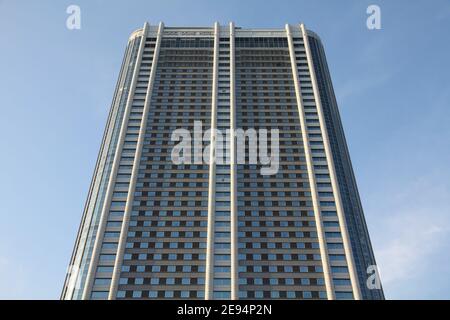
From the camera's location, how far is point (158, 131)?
111 m

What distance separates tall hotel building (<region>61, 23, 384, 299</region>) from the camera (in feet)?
278

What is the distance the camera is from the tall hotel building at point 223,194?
84750 mm

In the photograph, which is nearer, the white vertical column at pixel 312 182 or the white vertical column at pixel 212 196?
the white vertical column at pixel 312 182

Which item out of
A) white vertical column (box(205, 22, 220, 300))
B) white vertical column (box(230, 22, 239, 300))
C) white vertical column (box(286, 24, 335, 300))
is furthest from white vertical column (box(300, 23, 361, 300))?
white vertical column (box(205, 22, 220, 300))

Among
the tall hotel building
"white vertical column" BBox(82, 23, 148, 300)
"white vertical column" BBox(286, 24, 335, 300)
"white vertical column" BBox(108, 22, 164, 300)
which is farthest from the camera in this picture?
the tall hotel building

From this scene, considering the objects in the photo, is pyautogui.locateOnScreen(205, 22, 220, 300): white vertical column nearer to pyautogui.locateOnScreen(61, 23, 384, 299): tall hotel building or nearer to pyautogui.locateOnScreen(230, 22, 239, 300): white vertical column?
pyautogui.locateOnScreen(61, 23, 384, 299): tall hotel building

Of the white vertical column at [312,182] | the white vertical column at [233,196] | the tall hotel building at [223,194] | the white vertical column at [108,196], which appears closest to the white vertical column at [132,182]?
the tall hotel building at [223,194]

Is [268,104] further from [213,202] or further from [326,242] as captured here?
[326,242]

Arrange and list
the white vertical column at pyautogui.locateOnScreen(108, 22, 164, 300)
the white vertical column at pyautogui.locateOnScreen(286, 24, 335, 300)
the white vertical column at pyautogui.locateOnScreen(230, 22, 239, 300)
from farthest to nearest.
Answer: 1. the white vertical column at pyautogui.locateOnScreen(230, 22, 239, 300)
2. the white vertical column at pyautogui.locateOnScreen(286, 24, 335, 300)
3. the white vertical column at pyautogui.locateOnScreen(108, 22, 164, 300)

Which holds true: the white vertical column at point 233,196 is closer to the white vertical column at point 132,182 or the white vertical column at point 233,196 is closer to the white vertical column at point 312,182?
the white vertical column at point 312,182

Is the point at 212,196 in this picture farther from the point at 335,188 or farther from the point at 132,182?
the point at 335,188

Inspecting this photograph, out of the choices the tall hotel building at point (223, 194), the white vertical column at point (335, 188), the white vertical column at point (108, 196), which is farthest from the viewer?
the tall hotel building at point (223, 194)

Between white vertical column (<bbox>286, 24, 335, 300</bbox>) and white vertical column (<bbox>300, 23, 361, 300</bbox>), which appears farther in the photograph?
white vertical column (<bbox>286, 24, 335, 300</bbox>)

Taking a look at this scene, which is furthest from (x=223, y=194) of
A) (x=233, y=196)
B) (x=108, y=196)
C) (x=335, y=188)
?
(x=108, y=196)
